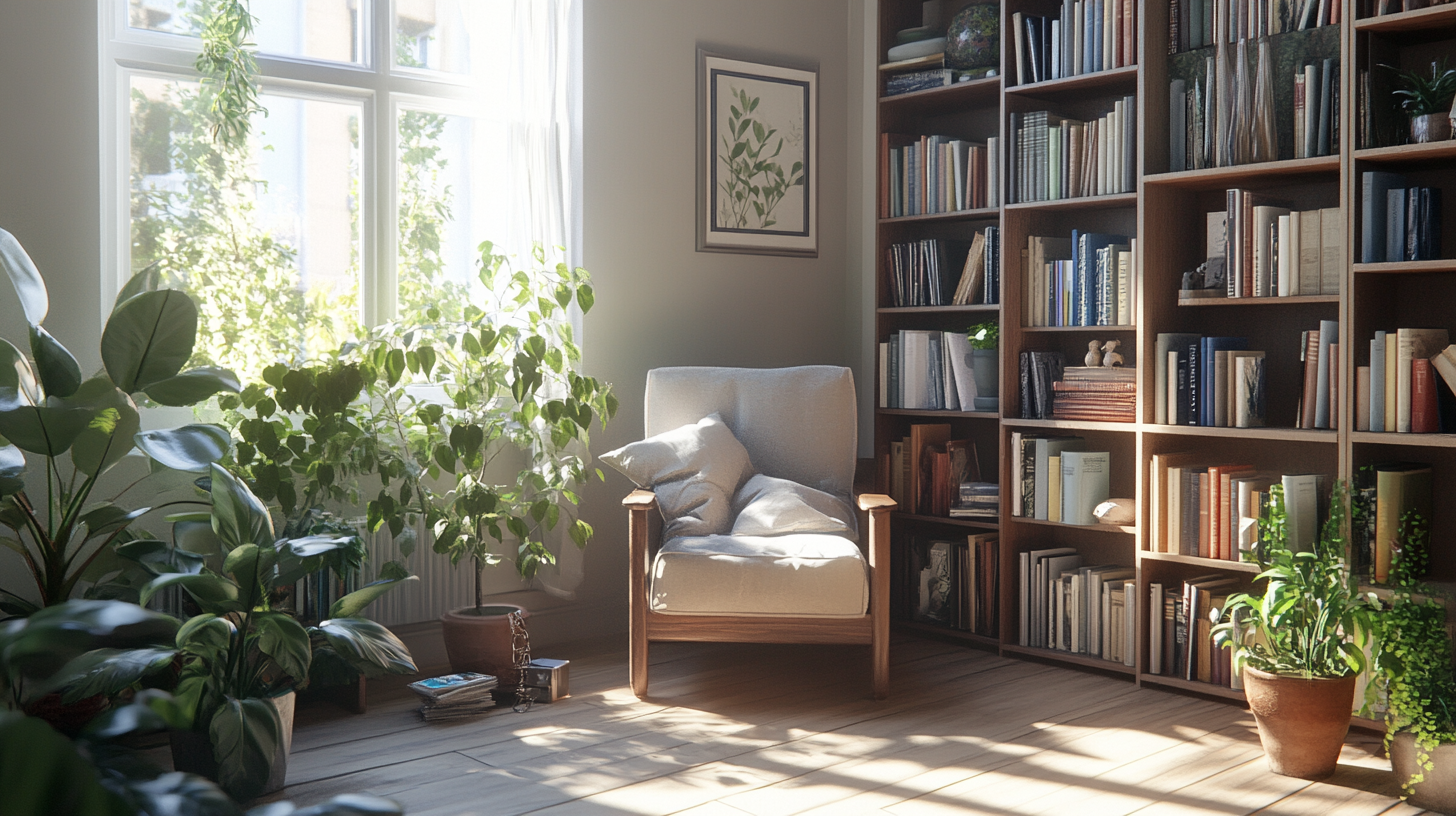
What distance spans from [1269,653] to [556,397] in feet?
7.35

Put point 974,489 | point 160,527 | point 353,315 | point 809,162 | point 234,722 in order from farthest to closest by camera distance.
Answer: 1. point 809,162
2. point 974,489
3. point 353,315
4. point 160,527
5. point 234,722

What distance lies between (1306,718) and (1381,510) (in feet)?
2.06

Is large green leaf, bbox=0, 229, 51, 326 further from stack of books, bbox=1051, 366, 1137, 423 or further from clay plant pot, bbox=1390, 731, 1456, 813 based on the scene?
clay plant pot, bbox=1390, 731, 1456, 813

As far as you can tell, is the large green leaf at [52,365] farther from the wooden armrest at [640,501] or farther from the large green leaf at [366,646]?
the wooden armrest at [640,501]

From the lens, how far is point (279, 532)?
3.24m

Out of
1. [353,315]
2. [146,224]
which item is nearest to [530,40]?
[353,315]

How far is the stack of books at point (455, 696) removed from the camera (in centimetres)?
301

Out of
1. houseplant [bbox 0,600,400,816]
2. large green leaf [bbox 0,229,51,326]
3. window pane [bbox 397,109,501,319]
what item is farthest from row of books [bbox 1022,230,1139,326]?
houseplant [bbox 0,600,400,816]

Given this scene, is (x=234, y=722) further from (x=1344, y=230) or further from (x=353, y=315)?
(x=1344, y=230)

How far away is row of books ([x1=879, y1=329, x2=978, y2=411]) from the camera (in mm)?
3939

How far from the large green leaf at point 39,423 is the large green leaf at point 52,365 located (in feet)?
0.13

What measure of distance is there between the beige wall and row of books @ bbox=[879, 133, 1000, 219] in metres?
0.34

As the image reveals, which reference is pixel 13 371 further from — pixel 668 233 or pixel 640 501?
pixel 668 233

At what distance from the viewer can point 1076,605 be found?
360cm
